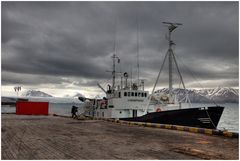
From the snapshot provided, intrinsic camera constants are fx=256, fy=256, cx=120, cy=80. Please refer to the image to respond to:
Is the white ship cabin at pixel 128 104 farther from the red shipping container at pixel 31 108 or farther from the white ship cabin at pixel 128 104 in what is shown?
the red shipping container at pixel 31 108

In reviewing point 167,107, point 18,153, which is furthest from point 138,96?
point 18,153

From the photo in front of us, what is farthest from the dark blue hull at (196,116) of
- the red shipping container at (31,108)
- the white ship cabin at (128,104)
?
the red shipping container at (31,108)

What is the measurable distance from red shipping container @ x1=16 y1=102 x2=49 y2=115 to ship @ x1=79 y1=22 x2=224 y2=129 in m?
10.4

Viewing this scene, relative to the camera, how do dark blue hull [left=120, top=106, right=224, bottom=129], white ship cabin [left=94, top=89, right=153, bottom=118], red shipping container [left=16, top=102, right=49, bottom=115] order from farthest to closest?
red shipping container [left=16, top=102, right=49, bottom=115] < white ship cabin [left=94, top=89, right=153, bottom=118] < dark blue hull [left=120, top=106, right=224, bottom=129]

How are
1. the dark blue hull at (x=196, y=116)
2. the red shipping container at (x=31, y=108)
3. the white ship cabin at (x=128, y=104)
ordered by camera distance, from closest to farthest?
the dark blue hull at (x=196, y=116), the white ship cabin at (x=128, y=104), the red shipping container at (x=31, y=108)

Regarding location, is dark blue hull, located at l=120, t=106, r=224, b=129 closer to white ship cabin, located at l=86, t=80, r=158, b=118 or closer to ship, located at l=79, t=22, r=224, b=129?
ship, located at l=79, t=22, r=224, b=129

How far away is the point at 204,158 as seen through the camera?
8484 millimetres

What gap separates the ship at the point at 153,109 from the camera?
27328 millimetres

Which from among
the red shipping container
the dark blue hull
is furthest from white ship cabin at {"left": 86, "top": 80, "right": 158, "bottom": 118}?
the red shipping container

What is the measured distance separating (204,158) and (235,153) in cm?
181

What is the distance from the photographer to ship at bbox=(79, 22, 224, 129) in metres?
27.3

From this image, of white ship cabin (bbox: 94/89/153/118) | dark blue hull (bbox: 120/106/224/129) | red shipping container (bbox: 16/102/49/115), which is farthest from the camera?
red shipping container (bbox: 16/102/49/115)

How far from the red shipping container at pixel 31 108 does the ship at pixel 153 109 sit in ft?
34.2

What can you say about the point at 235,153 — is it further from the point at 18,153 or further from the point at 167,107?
the point at 167,107
